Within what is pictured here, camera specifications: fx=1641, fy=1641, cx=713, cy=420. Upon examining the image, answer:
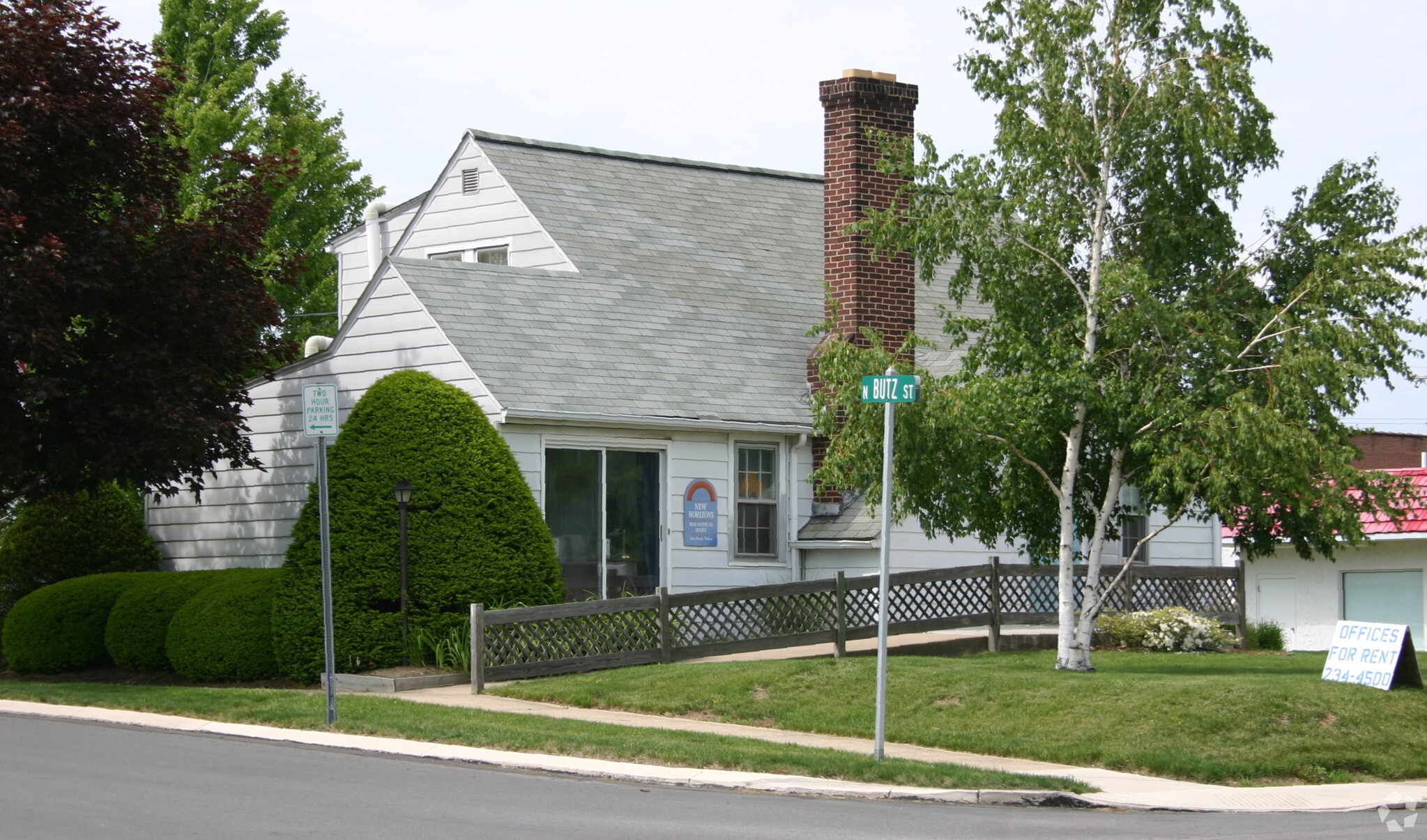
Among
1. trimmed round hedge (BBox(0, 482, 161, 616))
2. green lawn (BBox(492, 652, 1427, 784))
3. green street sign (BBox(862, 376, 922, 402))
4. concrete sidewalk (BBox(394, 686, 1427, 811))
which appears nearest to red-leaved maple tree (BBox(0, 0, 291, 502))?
trimmed round hedge (BBox(0, 482, 161, 616))

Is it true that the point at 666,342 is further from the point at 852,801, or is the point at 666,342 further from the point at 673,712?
the point at 852,801

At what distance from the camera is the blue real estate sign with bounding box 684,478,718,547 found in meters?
22.1

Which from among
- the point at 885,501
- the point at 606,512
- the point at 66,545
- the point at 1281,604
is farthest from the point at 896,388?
the point at 1281,604

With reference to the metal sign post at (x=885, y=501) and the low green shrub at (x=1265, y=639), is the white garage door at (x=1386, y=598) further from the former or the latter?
Result: the metal sign post at (x=885, y=501)

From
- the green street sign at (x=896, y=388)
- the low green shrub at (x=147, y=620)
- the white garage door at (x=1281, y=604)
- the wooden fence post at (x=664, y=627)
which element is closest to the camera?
the green street sign at (x=896, y=388)

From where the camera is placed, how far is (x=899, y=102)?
2384cm

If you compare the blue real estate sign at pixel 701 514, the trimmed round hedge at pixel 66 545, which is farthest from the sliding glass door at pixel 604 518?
the trimmed round hedge at pixel 66 545

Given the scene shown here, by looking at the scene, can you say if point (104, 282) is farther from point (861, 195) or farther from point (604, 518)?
point (861, 195)

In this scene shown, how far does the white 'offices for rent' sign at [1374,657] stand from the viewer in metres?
15.3

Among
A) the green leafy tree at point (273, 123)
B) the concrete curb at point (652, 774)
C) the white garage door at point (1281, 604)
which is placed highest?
the green leafy tree at point (273, 123)

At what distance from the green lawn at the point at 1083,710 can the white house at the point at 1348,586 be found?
8817 mm

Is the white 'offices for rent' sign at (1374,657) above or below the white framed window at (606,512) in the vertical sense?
below

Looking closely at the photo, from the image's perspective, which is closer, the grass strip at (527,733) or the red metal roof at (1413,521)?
the grass strip at (527,733)

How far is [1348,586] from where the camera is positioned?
27141 mm
